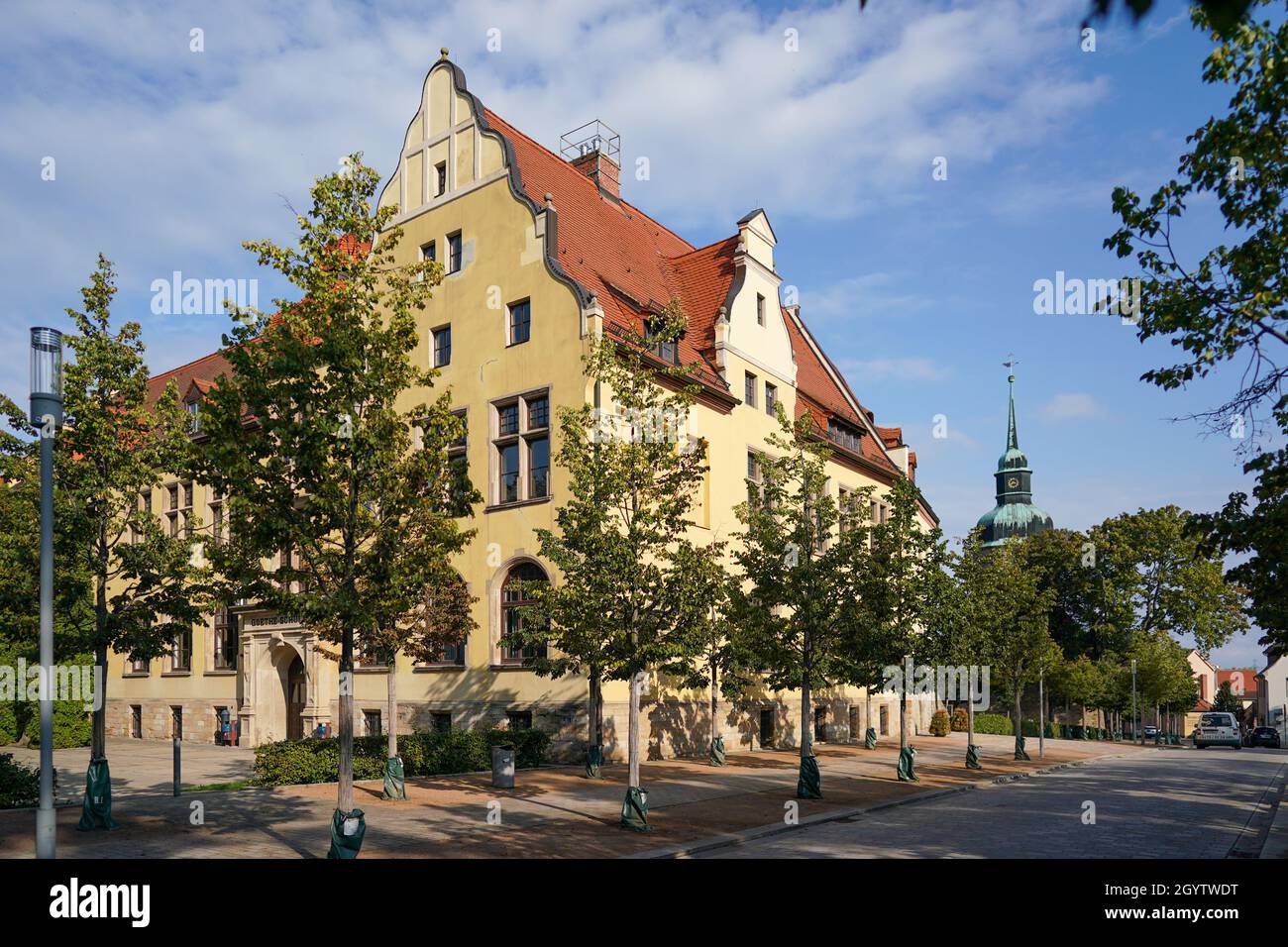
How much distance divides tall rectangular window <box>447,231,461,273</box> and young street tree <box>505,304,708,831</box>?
51.5 feet

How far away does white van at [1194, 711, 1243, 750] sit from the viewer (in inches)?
2260

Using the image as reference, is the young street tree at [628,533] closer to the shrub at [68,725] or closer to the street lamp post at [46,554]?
Result: the street lamp post at [46,554]

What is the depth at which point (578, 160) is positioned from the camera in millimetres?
42031

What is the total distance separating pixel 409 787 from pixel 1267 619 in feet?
57.3

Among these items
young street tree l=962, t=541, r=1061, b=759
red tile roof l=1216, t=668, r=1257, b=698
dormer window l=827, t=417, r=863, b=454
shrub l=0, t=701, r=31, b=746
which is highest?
dormer window l=827, t=417, r=863, b=454

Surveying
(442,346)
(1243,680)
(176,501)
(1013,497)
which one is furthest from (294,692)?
(1243,680)

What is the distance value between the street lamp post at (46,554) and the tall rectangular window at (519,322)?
2030 centimetres

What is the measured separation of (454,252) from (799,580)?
1834 centimetres

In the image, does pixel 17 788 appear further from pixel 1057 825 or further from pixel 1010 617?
pixel 1010 617

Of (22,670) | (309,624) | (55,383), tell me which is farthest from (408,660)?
(55,383)

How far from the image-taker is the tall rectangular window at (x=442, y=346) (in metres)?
34.5

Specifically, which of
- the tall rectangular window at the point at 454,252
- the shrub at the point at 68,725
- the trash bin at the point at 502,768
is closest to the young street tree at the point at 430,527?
the trash bin at the point at 502,768

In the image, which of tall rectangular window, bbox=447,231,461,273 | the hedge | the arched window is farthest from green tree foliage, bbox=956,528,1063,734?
tall rectangular window, bbox=447,231,461,273

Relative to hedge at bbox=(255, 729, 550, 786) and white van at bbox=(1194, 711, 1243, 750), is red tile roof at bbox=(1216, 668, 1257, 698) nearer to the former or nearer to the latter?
white van at bbox=(1194, 711, 1243, 750)
